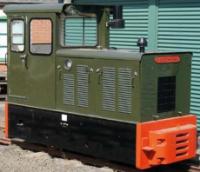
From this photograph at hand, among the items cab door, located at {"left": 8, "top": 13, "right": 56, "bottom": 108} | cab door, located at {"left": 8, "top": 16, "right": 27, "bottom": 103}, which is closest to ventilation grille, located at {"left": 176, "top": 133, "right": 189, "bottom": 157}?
cab door, located at {"left": 8, "top": 13, "right": 56, "bottom": 108}

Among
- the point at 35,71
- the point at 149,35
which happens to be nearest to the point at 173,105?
the point at 35,71

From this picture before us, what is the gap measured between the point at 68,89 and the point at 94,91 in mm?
571

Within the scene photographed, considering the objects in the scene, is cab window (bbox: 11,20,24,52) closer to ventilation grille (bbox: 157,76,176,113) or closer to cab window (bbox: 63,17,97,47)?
cab window (bbox: 63,17,97,47)

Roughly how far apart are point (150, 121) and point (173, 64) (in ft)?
3.10

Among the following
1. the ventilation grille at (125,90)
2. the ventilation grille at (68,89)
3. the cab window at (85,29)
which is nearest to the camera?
the ventilation grille at (125,90)

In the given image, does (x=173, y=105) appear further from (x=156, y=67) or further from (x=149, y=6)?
(x=149, y=6)

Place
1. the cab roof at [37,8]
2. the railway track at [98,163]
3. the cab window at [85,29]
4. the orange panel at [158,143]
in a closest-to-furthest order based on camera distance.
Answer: the orange panel at [158,143] → the railway track at [98,163] → the cab roof at [37,8] → the cab window at [85,29]

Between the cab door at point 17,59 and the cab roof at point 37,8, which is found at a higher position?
the cab roof at point 37,8

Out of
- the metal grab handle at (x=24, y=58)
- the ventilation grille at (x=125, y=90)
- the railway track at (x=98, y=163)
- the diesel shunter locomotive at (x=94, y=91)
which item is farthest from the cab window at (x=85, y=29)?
the railway track at (x=98, y=163)

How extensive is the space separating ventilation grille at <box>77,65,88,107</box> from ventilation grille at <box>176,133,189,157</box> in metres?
1.48

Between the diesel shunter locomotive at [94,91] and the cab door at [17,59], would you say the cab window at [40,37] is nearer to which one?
the diesel shunter locomotive at [94,91]

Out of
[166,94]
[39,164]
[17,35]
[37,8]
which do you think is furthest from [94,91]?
[17,35]

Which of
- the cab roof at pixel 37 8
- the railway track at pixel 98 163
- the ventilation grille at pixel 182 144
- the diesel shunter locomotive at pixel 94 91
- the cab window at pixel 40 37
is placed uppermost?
the cab roof at pixel 37 8

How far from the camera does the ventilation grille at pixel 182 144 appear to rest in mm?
8500
